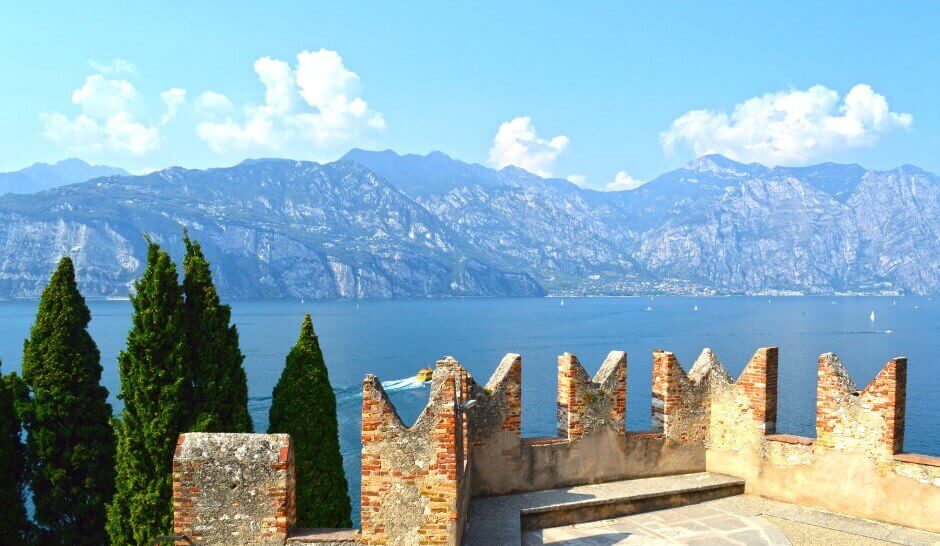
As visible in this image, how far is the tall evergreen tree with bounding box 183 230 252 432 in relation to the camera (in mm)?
13031

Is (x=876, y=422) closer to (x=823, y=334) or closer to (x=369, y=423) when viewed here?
(x=369, y=423)

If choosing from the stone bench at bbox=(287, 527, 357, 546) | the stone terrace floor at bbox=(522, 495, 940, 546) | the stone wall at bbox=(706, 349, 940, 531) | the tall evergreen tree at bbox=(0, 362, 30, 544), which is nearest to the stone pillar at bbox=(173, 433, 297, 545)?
the stone bench at bbox=(287, 527, 357, 546)

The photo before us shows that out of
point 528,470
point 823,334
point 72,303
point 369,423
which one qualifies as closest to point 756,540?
point 528,470

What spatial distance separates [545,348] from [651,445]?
104587 millimetres

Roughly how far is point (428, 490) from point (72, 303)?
36.6 feet

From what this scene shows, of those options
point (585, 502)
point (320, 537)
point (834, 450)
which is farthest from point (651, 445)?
point (320, 537)

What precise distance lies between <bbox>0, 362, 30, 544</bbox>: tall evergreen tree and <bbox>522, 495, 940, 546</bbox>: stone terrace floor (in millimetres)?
10172

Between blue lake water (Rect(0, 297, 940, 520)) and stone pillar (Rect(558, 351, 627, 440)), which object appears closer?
stone pillar (Rect(558, 351, 627, 440))

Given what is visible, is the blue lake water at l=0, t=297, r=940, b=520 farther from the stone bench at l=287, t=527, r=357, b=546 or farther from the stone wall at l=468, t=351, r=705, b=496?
the stone bench at l=287, t=527, r=357, b=546

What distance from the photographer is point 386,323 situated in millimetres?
167875

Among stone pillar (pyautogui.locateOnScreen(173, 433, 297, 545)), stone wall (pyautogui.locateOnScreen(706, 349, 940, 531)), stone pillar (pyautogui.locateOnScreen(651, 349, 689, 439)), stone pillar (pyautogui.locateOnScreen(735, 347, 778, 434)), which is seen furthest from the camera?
stone pillar (pyautogui.locateOnScreen(651, 349, 689, 439))

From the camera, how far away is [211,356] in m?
13.3

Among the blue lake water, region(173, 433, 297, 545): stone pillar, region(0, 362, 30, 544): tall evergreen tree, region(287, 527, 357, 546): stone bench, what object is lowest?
the blue lake water

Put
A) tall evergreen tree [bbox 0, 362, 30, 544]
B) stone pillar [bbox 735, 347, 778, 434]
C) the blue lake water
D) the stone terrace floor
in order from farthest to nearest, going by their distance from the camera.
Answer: the blue lake water, tall evergreen tree [bbox 0, 362, 30, 544], stone pillar [bbox 735, 347, 778, 434], the stone terrace floor
